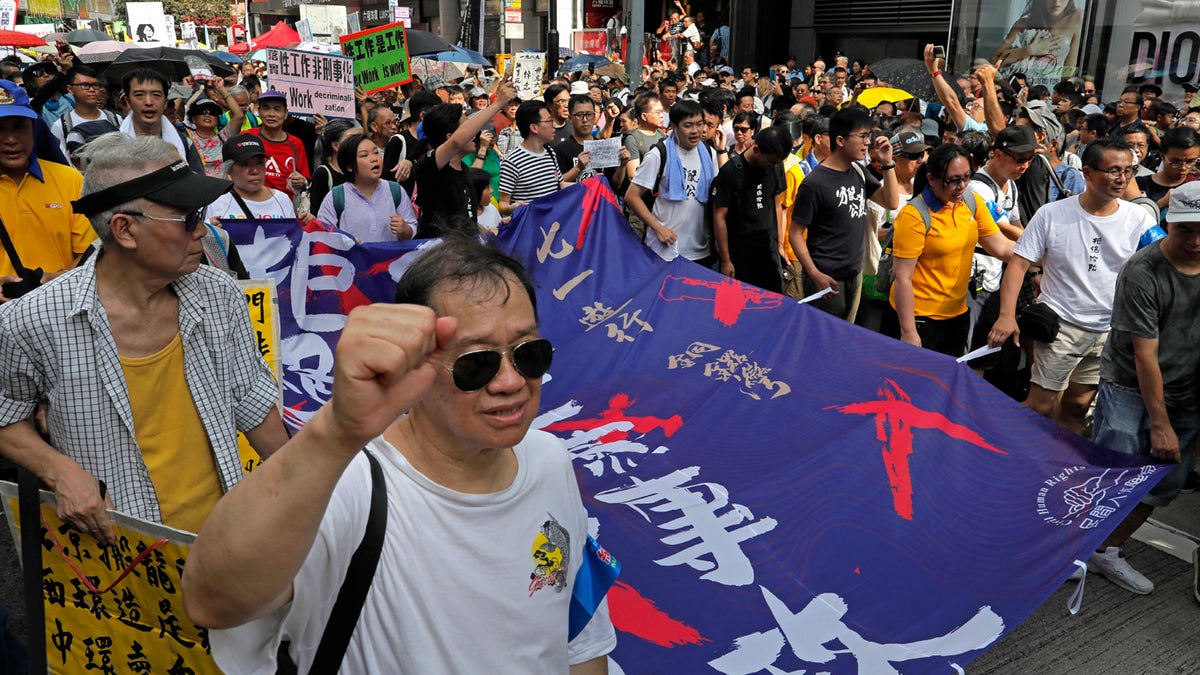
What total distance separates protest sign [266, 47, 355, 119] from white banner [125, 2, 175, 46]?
64.4 feet

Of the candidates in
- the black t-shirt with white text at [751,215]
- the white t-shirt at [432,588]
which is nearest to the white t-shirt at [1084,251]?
the black t-shirt with white text at [751,215]

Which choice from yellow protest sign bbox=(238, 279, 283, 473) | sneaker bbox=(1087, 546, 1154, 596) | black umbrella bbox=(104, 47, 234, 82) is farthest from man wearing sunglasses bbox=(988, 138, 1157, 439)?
black umbrella bbox=(104, 47, 234, 82)

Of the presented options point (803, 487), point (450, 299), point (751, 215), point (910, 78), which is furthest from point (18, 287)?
point (910, 78)

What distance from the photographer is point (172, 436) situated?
260 centimetres

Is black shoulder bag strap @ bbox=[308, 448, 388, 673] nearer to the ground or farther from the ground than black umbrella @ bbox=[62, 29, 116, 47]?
nearer to the ground

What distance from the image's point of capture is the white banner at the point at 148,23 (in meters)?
25.4

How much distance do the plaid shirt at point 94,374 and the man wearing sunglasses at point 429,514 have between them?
110 centimetres

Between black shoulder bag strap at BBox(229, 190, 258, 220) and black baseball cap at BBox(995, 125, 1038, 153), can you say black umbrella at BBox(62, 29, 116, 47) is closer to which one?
black shoulder bag strap at BBox(229, 190, 258, 220)

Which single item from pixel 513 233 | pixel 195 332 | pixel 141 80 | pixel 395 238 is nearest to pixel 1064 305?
pixel 513 233

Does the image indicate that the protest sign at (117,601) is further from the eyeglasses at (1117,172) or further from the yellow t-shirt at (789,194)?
the yellow t-shirt at (789,194)

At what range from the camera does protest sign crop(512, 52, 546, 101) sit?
13453 mm

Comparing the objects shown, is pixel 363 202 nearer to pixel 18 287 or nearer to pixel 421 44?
pixel 18 287

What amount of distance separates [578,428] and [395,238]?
7.55 ft

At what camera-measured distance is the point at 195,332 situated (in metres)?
2.62
